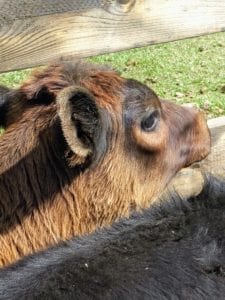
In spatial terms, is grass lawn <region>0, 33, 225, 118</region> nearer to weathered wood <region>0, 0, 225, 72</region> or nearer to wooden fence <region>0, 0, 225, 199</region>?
wooden fence <region>0, 0, 225, 199</region>

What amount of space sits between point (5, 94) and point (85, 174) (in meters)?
0.71

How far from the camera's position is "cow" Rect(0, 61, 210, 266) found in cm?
364

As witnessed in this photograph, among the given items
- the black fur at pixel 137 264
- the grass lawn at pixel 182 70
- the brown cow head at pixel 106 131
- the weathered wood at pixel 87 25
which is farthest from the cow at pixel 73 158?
the grass lawn at pixel 182 70

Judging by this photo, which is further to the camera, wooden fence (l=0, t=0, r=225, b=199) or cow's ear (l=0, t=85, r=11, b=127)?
wooden fence (l=0, t=0, r=225, b=199)

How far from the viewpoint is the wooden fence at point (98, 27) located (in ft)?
13.5

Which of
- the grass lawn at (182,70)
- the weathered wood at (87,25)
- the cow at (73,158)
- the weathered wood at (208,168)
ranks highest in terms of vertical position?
the weathered wood at (87,25)

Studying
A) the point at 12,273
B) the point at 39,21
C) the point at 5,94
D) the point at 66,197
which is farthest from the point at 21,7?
the point at 12,273

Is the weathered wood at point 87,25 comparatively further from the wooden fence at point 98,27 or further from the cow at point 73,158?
the cow at point 73,158

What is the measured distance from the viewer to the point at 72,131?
11.0ft

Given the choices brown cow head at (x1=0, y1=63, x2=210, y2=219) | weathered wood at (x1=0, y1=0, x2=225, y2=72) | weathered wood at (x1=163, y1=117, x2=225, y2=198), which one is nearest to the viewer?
brown cow head at (x1=0, y1=63, x2=210, y2=219)

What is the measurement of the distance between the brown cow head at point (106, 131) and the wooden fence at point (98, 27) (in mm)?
303

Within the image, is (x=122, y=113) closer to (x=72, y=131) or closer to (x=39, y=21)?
(x=72, y=131)

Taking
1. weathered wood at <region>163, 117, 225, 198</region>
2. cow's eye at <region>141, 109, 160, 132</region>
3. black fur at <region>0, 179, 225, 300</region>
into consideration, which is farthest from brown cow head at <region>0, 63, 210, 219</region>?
black fur at <region>0, 179, 225, 300</region>

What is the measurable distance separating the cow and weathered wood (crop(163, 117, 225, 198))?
797 mm
